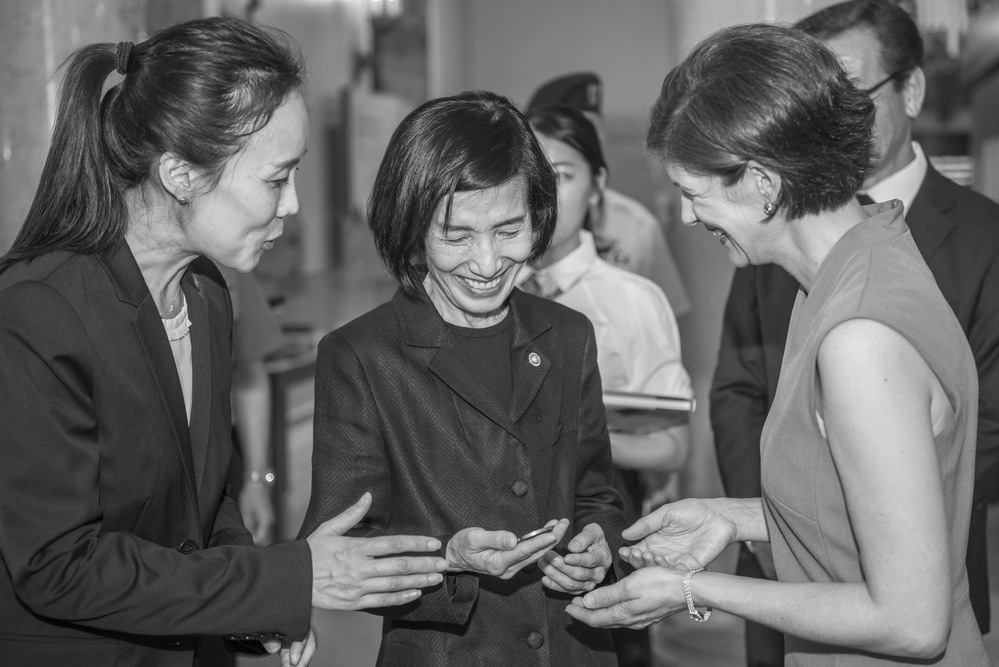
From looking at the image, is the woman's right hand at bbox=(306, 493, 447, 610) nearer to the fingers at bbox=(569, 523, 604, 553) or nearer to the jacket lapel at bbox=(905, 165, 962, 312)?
the fingers at bbox=(569, 523, 604, 553)

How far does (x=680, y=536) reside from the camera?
1.93m

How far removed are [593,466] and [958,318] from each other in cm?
98

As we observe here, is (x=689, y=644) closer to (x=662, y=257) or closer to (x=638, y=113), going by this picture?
(x=662, y=257)

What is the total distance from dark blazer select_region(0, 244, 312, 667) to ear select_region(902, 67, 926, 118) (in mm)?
1830

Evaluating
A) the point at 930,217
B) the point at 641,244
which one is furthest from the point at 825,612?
the point at 641,244

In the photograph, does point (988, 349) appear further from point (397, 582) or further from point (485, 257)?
Result: point (397, 582)

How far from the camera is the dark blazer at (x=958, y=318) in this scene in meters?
2.37

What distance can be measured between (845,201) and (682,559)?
71cm

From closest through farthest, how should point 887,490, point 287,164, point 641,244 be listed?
point 887,490 < point 287,164 < point 641,244

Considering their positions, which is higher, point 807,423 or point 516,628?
point 807,423

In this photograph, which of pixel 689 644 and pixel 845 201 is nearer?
pixel 845 201

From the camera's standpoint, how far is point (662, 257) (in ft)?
15.0

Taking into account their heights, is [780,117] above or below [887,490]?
above

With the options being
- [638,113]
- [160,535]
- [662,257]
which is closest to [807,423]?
[160,535]
